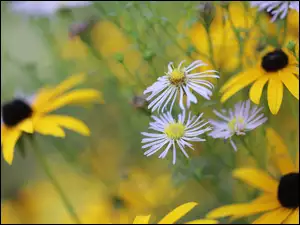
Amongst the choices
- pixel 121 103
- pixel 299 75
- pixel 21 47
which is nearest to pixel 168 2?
pixel 121 103

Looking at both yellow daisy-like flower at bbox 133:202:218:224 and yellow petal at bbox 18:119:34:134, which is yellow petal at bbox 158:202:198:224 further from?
yellow petal at bbox 18:119:34:134

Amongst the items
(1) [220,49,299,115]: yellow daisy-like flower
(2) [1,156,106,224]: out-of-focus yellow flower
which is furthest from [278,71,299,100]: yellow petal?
(2) [1,156,106,224]: out-of-focus yellow flower

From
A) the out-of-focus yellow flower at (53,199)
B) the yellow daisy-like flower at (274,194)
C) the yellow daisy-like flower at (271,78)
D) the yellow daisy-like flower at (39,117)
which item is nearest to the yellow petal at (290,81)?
the yellow daisy-like flower at (271,78)

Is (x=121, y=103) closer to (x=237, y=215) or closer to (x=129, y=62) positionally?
(x=129, y=62)

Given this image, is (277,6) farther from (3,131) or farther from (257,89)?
(3,131)

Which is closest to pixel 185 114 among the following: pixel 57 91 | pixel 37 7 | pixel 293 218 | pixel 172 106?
pixel 172 106

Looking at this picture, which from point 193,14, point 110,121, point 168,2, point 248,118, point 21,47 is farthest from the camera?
point 21,47
